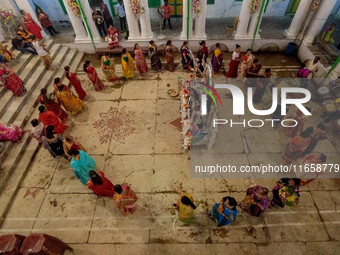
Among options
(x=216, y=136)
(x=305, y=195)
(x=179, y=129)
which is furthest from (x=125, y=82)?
(x=305, y=195)

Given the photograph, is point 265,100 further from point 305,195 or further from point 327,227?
point 327,227

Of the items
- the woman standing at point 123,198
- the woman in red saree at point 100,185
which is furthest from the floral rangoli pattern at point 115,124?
the woman standing at point 123,198

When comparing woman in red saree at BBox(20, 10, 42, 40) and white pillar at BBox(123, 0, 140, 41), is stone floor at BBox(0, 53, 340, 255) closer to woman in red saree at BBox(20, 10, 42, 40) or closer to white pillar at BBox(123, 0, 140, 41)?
white pillar at BBox(123, 0, 140, 41)

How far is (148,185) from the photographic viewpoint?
19.3 ft

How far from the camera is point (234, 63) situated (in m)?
8.06

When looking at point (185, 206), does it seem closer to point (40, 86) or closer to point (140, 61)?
point (140, 61)

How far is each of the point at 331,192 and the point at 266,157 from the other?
179cm

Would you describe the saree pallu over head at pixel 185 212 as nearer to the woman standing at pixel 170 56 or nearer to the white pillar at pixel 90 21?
the woman standing at pixel 170 56

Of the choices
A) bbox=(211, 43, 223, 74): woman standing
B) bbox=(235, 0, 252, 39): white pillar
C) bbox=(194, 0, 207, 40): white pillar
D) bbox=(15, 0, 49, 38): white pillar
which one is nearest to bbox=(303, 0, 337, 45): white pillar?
bbox=(235, 0, 252, 39): white pillar

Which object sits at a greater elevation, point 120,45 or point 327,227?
point 120,45

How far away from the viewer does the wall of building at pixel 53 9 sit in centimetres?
1007

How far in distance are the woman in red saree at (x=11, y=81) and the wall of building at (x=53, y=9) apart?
4.94 meters

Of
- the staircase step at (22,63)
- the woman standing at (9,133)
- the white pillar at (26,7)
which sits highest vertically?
the white pillar at (26,7)

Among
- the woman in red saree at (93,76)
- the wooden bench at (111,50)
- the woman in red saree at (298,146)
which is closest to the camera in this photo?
the woman in red saree at (298,146)
